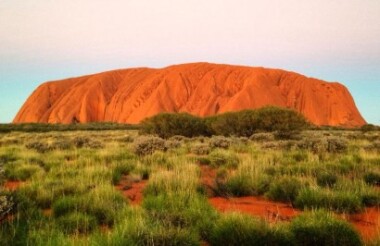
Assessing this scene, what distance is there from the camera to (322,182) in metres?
7.45

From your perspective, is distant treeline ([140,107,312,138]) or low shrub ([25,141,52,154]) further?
distant treeline ([140,107,312,138])

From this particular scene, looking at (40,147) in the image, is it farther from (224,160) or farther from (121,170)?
(224,160)

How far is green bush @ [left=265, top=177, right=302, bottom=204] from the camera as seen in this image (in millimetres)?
6465

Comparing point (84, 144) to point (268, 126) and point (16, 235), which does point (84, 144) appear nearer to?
point (268, 126)

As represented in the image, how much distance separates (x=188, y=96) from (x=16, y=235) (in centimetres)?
7175

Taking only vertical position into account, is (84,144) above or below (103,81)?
below

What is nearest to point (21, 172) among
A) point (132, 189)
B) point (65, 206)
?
point (132, 189)

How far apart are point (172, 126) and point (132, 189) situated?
16385mm

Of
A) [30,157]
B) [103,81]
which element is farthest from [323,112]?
[30,157]

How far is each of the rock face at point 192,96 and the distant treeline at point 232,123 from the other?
41.3 meters

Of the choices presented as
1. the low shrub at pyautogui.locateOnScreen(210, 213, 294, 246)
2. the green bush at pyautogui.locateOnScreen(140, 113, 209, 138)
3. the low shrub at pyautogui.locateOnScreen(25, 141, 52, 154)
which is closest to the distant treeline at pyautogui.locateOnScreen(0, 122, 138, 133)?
the green bush at pyautogui.locateOnScreen(140, 113, 209, 138)

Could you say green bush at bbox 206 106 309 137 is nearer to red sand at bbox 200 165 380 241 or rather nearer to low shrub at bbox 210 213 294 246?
red sand at bbox 200 165 380 241

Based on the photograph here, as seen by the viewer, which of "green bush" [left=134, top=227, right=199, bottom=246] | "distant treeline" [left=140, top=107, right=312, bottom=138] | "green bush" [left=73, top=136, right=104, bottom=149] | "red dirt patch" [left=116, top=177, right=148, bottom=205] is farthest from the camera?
"distant treeline" [left=140, top=107, right=312, bottom=138]

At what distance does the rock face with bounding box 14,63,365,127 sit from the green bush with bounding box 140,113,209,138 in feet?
135
